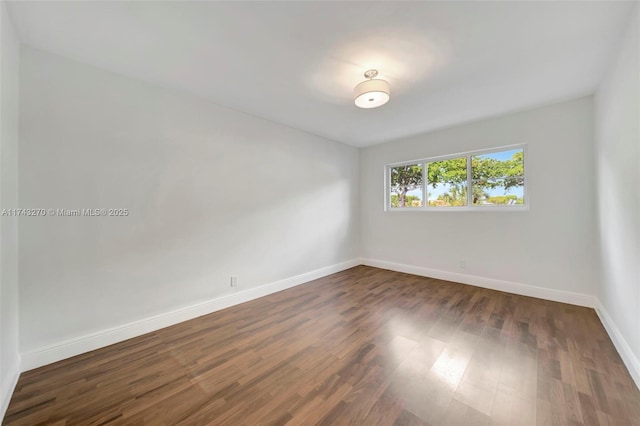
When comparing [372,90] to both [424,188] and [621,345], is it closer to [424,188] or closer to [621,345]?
[424,188]

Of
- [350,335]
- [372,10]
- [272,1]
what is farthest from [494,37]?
[350,335]

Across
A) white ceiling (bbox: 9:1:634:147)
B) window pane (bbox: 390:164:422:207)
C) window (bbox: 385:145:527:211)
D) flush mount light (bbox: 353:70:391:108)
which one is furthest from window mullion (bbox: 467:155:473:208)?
flush mount light (bbox: 353:70:391:108)

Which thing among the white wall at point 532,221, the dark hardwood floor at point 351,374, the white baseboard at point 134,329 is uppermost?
the white wall at point 532,221

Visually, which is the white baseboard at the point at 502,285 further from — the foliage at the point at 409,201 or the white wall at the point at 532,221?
the foliage at the point at 409,201

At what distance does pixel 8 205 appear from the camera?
1.59 meters

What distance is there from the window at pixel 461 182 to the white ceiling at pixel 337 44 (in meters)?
0.91

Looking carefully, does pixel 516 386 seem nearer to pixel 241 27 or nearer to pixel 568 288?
pixel 568 288

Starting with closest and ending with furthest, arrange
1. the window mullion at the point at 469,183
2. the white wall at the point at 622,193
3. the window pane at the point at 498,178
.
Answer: the white wall at the point at 622,193
the window pane at the point at 498,178
the window mullion at the point at 469,183

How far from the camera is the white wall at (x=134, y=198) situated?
6.15ft

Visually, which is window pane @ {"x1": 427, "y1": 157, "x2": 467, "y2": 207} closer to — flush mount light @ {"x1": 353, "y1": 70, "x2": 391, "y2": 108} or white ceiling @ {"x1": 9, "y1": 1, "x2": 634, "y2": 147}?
white ceiling @ {"x1": 9, "y1": 1, "x2": 634, "y2": 147}

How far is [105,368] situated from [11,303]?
0.78 metres

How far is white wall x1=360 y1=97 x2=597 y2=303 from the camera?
112 inches

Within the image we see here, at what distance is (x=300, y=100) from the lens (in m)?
2.83

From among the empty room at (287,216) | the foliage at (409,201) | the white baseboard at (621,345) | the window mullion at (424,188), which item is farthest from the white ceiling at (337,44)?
the white baseboard at (621,345)
